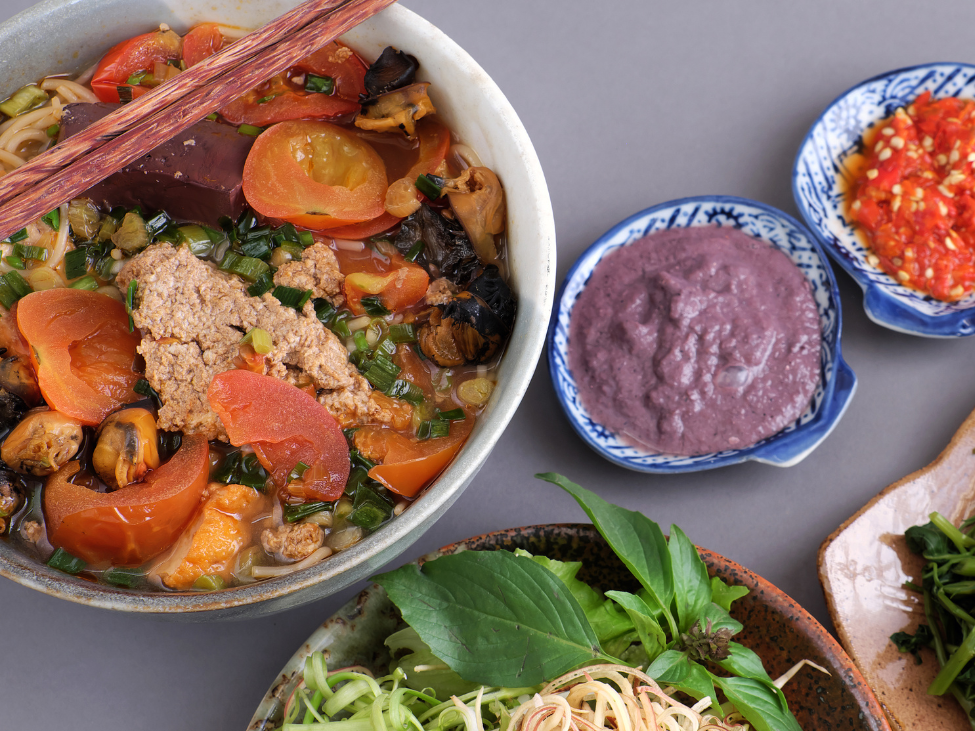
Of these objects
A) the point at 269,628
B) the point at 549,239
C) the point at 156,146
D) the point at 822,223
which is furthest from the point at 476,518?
the point at 822,223

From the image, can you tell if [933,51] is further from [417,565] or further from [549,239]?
[417,565]

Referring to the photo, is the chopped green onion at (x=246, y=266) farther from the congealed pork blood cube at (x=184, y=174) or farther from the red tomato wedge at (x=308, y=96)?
the red tomato wedge at (x=308, y=96)

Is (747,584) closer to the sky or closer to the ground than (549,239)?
closer to the ground

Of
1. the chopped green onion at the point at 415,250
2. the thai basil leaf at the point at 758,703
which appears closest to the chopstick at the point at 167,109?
the chopped green onion at the point at 415,250

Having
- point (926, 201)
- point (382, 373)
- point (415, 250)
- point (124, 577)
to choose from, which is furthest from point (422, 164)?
point (926, 201)

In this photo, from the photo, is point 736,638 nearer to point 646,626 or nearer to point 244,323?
point 646,626

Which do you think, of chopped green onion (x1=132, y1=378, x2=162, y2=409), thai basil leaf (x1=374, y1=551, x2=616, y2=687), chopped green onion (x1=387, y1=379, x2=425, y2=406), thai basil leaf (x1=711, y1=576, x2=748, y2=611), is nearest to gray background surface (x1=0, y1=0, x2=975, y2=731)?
thai basil leaf (x1=711, y1=576, x2=748, y2=611)
